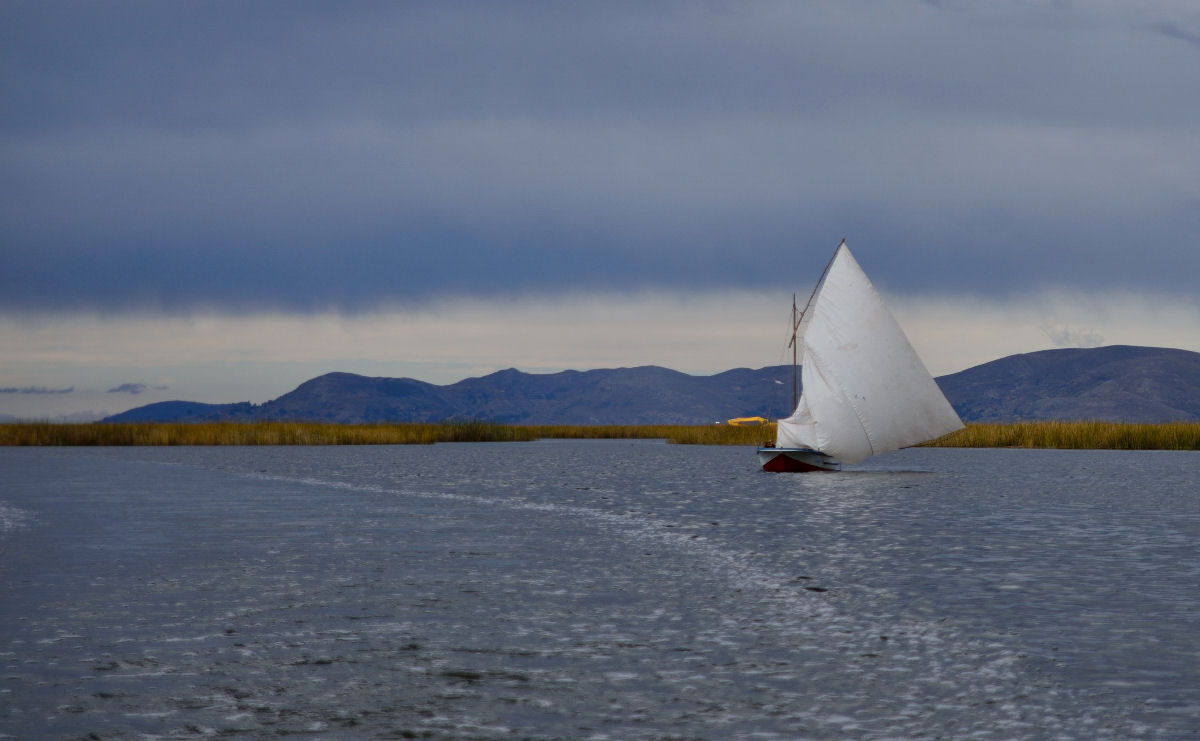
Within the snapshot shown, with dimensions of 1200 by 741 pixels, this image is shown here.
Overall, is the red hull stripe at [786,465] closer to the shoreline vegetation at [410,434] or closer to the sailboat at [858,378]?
the sailboat at [858,378]

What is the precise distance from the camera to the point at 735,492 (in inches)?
1448

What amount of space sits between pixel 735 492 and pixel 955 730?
28.3 meters

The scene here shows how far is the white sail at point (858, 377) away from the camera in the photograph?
42312 millimetres

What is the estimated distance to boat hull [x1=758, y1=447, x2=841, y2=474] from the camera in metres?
44.2

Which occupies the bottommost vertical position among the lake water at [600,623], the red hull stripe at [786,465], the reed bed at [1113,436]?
the lake water at [600,623]

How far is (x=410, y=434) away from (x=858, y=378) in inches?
2064

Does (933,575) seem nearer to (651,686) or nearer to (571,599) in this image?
(571,599)

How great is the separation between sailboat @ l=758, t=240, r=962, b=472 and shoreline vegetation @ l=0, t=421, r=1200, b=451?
2096cm

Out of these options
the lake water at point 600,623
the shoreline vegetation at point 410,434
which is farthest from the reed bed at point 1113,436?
the lake water at point 600,623

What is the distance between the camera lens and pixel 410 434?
88750 millimetres

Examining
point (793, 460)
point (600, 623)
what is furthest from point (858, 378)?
point (600, 623)

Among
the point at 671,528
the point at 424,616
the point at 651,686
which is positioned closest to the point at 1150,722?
the point at 651,686

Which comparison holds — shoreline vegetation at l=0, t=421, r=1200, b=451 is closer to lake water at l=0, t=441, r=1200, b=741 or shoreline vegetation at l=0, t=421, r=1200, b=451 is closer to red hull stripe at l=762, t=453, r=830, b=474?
red hull stripe at l=762, t=453, r=830, b=474

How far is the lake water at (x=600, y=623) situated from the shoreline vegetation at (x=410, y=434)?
4321cm
